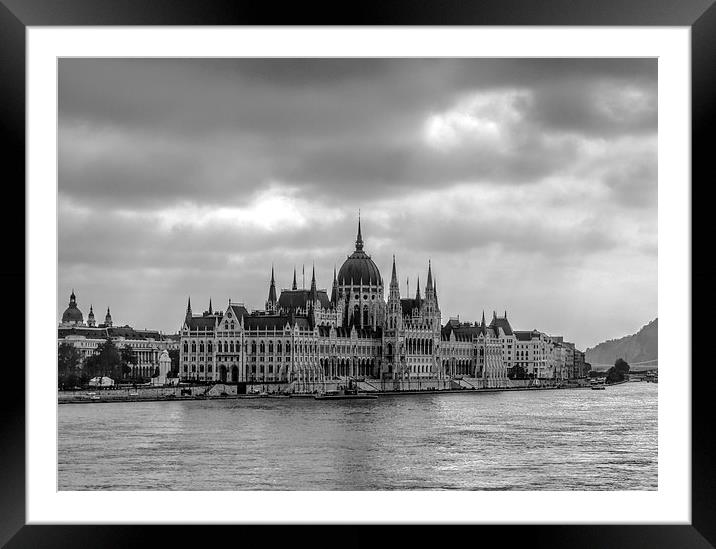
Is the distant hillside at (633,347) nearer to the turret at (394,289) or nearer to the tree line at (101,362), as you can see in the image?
the turret at (394,289)

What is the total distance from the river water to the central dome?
22.6 feet

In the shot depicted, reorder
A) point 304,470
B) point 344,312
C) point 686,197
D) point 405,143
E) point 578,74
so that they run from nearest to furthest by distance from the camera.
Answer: point 686,197
point 304,470
point 405,143
point 578,74
point 344,312

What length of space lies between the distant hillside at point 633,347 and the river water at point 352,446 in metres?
2.72

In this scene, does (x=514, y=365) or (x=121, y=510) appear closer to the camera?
(x=121, y=510)

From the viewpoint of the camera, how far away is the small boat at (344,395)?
2758 cm

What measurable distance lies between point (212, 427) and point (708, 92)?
54.3 ft

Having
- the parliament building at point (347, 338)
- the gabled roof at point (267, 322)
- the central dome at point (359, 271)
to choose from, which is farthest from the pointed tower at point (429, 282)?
the gabled roof at point (267, 322)

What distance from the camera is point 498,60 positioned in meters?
24.1

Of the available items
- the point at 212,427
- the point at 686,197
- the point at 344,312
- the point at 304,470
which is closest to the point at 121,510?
the point at 686,197

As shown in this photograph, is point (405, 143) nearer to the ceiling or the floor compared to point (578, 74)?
nearer to the floor

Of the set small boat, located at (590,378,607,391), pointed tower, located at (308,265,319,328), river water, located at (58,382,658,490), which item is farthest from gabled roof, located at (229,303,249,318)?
small boat, located at (590,378,607,391)
